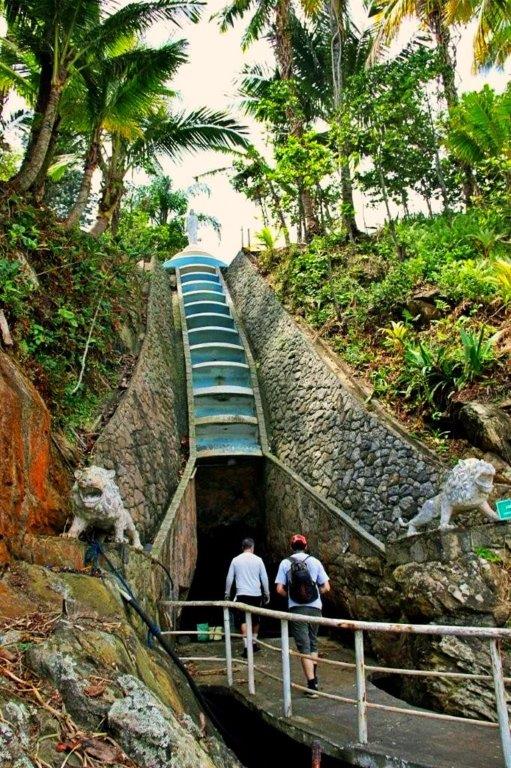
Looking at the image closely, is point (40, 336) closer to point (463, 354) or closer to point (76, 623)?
point (76, 623)

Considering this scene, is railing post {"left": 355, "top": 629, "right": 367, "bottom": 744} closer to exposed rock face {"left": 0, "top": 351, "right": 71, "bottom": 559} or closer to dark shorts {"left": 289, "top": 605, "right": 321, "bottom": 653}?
dark shorts {"left": 289, "top": 605, "right": 321, "bottom": 653}

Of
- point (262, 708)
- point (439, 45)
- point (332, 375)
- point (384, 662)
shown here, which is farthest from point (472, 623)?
point (439, 45)

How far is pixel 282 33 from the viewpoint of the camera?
55.8 ft

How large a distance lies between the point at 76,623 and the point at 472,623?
417 centimetres

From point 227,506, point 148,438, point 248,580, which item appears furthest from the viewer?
point 227,506

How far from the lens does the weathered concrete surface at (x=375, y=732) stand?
150 inches

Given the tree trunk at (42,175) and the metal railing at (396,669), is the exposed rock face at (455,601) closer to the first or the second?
the metal railing at (396,669)

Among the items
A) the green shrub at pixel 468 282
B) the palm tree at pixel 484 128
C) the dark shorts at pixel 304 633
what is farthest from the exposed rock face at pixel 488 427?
the palm tree at pixel 484 128

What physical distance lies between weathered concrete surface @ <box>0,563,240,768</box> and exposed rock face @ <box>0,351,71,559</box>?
2.15 ft

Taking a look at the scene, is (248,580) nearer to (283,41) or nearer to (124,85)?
(124,85)

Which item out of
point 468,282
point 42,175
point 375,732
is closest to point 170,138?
point 42,175

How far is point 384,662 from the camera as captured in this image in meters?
7.04

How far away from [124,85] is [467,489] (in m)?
8.93

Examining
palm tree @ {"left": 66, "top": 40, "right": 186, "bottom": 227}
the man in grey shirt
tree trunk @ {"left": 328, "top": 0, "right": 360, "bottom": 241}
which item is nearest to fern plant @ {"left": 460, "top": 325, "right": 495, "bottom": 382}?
the man in grey shirt
